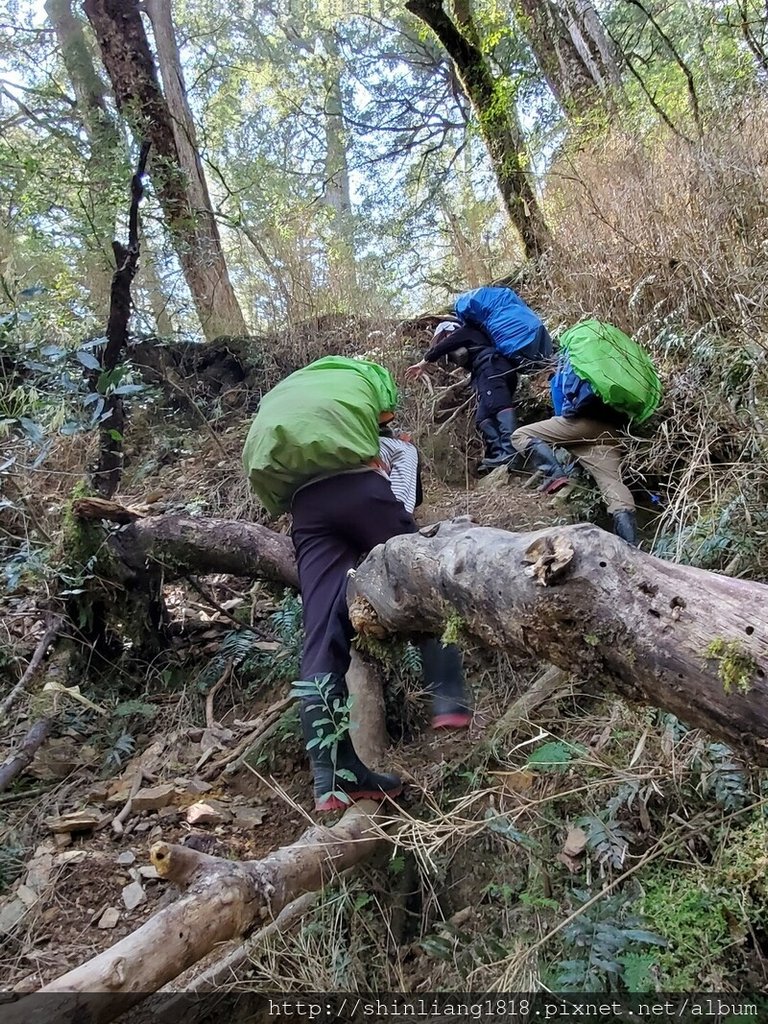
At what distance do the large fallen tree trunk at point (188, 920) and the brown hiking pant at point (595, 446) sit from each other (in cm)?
237

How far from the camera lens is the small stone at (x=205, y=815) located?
2.41 metres

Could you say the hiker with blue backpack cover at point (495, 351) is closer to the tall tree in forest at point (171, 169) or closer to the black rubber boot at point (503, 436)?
the black rubber boot at point (503, 436)

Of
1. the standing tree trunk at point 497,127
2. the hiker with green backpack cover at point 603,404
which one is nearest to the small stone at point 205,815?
the hiker with green backpack cover at point 603,404

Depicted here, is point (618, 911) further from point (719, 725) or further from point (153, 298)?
point (153, 298)

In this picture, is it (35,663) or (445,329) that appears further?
(445,329)

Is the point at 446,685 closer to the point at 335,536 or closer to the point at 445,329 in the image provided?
the point at 335,536

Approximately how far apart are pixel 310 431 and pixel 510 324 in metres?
2.88

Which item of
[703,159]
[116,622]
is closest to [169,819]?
[116,622]

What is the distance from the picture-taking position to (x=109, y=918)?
6.77 feet

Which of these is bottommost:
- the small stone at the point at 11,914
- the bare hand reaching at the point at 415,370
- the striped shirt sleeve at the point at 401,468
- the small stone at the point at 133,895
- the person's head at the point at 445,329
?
the small stone at the point at 133,895

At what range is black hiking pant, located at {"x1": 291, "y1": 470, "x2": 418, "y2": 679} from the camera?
96.5 inches

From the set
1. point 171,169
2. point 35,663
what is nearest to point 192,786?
point 35,663

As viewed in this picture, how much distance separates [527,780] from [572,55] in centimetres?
727

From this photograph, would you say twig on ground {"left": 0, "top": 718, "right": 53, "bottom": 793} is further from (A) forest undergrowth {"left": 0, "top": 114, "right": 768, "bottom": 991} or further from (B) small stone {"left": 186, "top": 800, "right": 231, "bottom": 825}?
(B) small stone {"left": 186, "top": 800, "right": 231, "bottom": 825}
